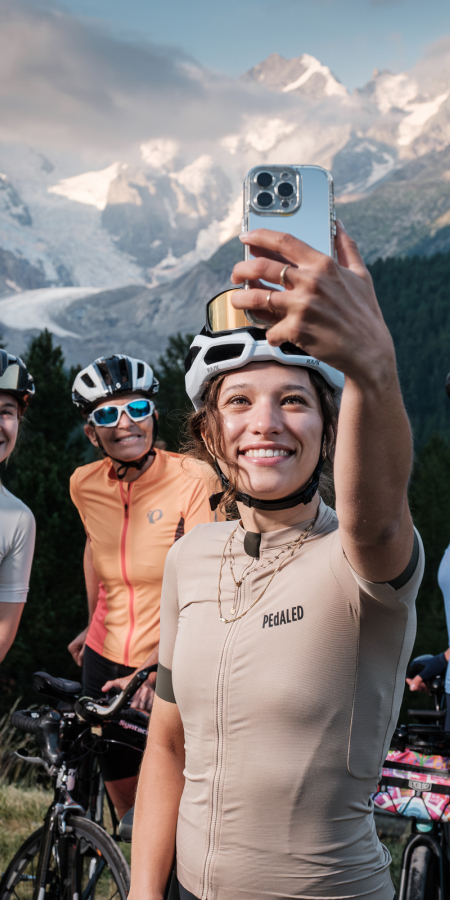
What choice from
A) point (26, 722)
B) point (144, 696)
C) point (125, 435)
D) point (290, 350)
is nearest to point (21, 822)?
point (26, 722)

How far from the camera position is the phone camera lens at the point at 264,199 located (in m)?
1.17

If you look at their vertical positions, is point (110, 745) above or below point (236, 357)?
below

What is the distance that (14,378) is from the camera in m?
3.72

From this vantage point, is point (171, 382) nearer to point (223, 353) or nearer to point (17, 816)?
point (17, 816)

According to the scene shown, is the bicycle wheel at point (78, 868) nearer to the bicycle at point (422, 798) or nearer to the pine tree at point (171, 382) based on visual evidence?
the bicycle at point (422, 798)

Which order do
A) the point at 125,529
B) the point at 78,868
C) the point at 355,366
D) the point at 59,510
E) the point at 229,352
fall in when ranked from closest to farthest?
the point at 355,366 → the point at 229,352 → the point at 78,868 → the point at 125,529 → the point at 59,510

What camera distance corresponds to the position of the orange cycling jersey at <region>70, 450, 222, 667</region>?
146 inches

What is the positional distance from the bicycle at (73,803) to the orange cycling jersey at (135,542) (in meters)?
0.44

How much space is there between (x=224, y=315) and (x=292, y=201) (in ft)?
2.67

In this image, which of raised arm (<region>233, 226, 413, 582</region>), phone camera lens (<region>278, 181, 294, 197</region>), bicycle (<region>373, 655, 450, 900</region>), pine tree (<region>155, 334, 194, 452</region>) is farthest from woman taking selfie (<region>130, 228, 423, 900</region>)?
pine tree (<region>155, 334, 194, 452</region>)

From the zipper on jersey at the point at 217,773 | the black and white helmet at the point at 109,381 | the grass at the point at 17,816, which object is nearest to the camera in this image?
the zipper on jersey at the point at 217,773

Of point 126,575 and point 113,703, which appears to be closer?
point 113,703

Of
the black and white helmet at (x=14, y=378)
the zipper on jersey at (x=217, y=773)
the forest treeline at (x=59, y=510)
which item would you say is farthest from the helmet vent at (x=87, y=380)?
the forest treeline at (x=59, y=510)

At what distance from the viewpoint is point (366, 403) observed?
1084 mm
